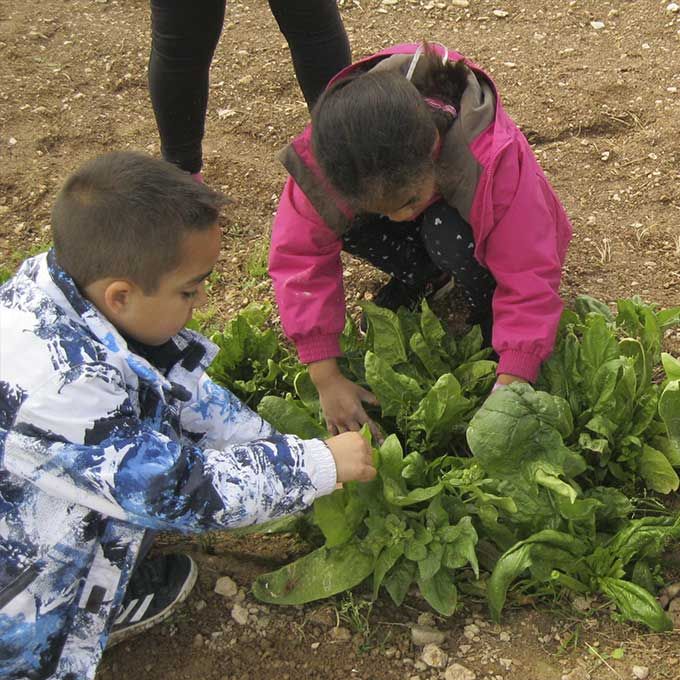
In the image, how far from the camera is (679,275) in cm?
296

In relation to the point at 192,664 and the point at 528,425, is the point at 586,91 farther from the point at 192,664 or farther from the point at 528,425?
the point at 192,664

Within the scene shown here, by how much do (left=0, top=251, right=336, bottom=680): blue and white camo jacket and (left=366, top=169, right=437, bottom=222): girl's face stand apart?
1.80 feet

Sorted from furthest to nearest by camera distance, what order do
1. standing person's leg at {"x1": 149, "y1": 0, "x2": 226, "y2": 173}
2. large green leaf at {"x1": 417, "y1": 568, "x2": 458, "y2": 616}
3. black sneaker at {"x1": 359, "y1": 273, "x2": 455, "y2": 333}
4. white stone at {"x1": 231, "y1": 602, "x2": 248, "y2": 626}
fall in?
black sneaker at {"x1": 359, "y1": 273, "x2": 455, "y2": 333} < standing person's leg at {"x1": 149, "y1": 0, "x2": 226, "y2": 173} < white stone at {"x1": 231, "y1": 602, "x2": 248, "y2": 626} < large green leaf at {"x1": 417, "y1": 568, "x2": 458, "y2": 616}

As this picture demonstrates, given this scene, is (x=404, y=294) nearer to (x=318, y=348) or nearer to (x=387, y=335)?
(x=387, y=335)

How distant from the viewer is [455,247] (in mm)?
2432

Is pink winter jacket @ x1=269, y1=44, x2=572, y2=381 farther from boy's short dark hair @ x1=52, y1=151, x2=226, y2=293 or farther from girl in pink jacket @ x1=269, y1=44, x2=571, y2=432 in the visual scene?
boy's short dark hair @ x1=52, y1=151, x2=226, y2=293

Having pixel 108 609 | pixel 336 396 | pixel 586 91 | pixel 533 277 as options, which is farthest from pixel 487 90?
pixel 586 91

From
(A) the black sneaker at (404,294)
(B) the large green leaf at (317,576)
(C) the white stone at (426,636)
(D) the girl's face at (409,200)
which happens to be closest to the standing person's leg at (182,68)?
(A) the black sneaker at (404,294)

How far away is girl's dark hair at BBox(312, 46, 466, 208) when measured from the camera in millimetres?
1938

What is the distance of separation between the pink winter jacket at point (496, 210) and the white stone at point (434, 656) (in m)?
0.68

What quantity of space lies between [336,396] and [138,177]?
0.89 m

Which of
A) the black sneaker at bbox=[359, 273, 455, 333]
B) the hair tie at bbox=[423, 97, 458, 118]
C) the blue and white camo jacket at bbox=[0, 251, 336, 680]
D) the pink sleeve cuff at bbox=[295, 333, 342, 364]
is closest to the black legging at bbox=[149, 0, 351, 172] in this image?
the black sneaker at bbox=[359, 273, 455, 333]

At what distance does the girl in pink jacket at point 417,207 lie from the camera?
1977mm

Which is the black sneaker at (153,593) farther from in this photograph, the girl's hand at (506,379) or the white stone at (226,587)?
the girl's hand at (506,379)
